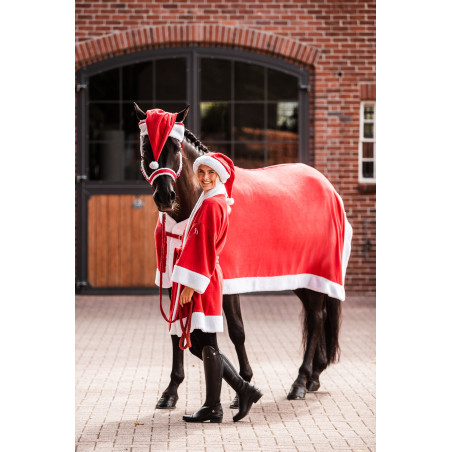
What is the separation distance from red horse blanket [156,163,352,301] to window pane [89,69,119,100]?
20.3 feet

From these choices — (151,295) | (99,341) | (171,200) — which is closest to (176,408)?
(171,200)

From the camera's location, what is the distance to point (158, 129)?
5652 mm

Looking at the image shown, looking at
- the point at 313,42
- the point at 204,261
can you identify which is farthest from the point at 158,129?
the point at 313,42

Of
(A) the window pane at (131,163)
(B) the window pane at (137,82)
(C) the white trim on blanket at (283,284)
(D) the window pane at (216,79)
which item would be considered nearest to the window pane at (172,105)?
(B) the window pane at (137,82)

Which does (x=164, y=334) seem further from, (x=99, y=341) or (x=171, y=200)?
(x=171, y=200)

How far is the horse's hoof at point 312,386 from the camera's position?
22.5ft

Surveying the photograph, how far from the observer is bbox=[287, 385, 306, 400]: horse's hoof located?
6.61m

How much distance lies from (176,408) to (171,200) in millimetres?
1558

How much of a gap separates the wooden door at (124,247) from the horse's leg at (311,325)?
5.96 metres

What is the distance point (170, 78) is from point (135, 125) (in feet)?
2.67

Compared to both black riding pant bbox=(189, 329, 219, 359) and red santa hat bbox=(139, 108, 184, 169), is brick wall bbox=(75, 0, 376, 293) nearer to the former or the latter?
red santa hat bbox=(139, 108, 184, 169)

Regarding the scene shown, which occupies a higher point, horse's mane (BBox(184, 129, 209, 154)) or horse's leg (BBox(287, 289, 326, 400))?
horse's mane (BBox(184, 129, 209, 154))

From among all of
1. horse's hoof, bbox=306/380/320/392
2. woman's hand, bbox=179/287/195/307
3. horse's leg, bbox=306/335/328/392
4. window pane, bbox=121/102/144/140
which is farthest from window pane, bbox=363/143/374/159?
woman's hand, bbox=179/287/195/307
